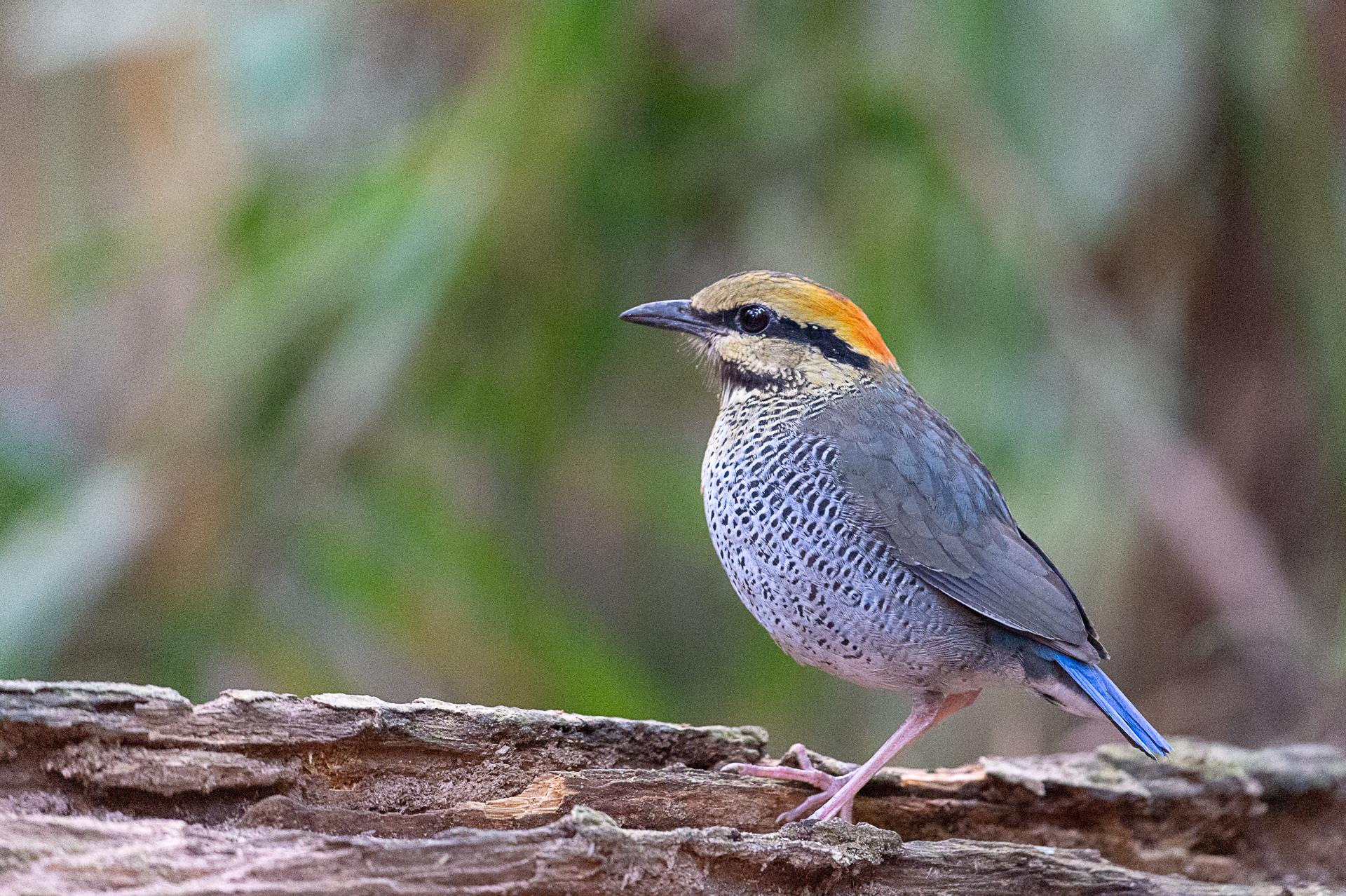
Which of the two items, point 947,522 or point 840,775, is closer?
point 947,522

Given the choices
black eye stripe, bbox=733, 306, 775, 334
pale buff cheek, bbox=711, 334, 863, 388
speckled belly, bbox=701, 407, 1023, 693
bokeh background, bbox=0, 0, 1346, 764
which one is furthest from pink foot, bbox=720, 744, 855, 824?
bokeh background, bbox=0, 0, 1346, 764

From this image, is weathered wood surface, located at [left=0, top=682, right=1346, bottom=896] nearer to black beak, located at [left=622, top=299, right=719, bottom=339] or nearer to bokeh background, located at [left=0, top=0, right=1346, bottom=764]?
black beak, located at [left=622, top=299, right=719, bottom=339]

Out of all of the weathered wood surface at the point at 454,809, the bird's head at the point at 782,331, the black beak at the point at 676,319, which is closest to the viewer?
the weathered wood surface at the point at 454,809

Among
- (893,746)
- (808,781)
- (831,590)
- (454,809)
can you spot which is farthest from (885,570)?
(454,809)

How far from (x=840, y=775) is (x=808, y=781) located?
0.58ft

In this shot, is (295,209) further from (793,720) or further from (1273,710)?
(1273,710)

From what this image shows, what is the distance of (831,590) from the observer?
4121 millimetres

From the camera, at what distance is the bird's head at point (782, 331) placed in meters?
4.70

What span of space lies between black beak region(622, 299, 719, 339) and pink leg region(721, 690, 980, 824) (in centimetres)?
146

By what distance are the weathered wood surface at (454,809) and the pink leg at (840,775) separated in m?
0.07

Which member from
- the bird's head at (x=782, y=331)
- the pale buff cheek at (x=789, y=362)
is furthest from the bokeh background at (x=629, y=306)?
the pale buff cheek at (x=789, y=362)

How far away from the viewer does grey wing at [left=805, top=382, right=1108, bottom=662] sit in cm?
416

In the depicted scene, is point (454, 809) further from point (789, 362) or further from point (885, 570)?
point (789, 362)

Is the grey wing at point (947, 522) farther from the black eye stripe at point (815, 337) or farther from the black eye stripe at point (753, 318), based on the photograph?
the black eye stripe at point (753, 318)
